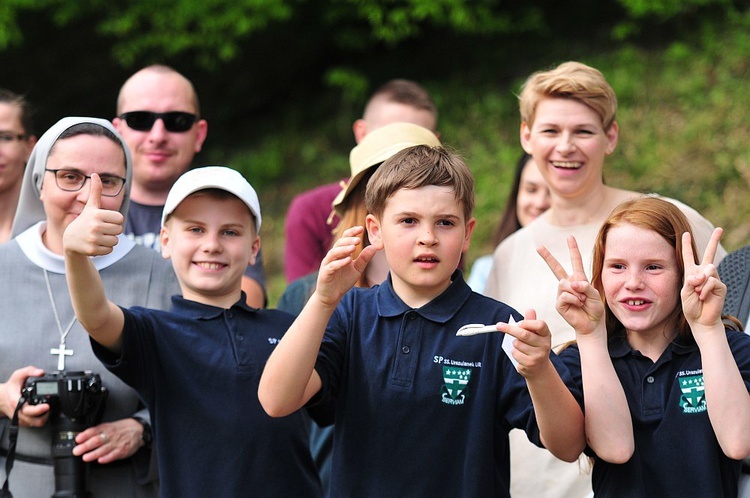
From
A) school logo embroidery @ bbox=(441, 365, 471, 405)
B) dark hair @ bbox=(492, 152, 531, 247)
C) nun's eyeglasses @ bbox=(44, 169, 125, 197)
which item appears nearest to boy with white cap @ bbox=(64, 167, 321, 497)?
nun's eyeglasses @ bbox=(44, 169, 125, 197)

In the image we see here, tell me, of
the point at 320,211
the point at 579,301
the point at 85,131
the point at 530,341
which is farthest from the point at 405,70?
the point at 530,341

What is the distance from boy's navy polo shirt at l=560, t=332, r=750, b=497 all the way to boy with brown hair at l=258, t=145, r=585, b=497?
0.18 meters

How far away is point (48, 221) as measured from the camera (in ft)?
12.7

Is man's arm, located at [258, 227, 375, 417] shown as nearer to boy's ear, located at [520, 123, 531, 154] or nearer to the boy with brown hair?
the boy with brown hair

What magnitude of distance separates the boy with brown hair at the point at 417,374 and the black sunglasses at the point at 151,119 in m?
1.96

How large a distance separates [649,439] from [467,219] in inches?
34.6

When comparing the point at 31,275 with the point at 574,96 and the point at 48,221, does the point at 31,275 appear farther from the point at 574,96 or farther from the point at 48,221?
the point at 574,96

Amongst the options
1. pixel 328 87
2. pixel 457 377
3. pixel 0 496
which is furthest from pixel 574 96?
pixel 328 87

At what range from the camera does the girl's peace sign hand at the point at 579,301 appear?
2.96m

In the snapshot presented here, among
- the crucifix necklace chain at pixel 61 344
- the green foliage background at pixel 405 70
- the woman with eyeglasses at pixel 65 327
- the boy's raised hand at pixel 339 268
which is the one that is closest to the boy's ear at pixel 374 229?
the boy's raised hand at pixel 339 268

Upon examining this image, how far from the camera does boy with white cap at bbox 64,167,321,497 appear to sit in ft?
11.3

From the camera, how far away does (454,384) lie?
318 centimetres

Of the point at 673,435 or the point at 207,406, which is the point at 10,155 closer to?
the point at 207,406

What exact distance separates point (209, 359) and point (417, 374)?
2.53 ft
